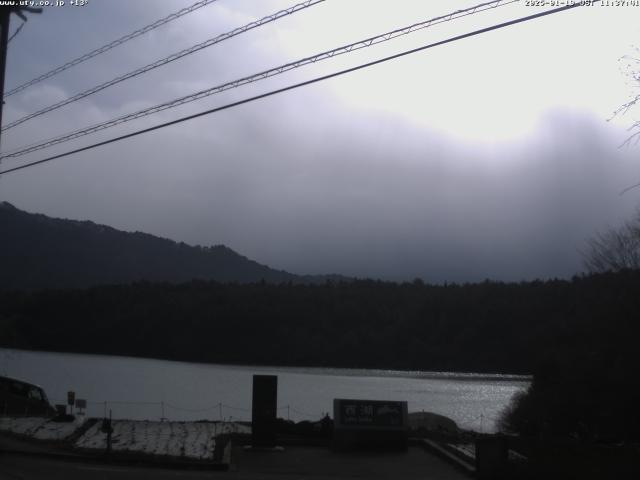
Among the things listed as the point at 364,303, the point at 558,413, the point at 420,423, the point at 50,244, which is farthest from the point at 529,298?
the point at 50,244

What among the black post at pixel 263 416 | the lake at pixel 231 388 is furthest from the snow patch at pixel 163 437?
the lake at pixel 231 388

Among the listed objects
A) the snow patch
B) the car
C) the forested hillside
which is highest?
the forested hillside

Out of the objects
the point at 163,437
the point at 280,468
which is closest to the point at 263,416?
the point at 280,468

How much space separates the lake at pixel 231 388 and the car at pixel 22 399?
823cm

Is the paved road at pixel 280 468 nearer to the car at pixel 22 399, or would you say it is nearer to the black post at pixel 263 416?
the black post at pixel 263 416

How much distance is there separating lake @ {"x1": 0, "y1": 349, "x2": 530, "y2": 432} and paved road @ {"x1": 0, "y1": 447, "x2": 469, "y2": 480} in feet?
79.4

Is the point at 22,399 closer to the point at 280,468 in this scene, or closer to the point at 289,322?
the point at 280,468

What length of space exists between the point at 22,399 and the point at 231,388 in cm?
3886

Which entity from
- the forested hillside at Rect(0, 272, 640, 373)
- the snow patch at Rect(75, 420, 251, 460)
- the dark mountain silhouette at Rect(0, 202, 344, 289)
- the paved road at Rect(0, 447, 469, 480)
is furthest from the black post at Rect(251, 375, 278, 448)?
the dark mountain silhouette at Rect(0, 202, 344, 289)

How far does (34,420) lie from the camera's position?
1105 inches

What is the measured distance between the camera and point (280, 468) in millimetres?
20844

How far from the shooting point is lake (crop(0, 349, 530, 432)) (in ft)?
185

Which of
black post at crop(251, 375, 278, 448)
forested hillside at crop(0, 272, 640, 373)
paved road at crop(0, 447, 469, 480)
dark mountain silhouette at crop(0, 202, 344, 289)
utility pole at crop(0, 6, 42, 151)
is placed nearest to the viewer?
paved road at crop(0, 447, 469, 480)

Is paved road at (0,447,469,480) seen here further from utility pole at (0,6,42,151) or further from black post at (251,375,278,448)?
Result: utility pole at (0,6,42,151)
